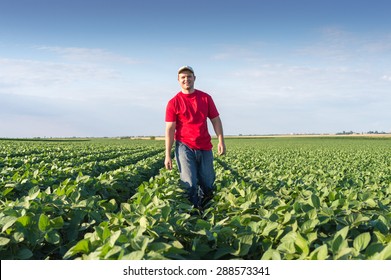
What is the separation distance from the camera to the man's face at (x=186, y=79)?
5.83 m

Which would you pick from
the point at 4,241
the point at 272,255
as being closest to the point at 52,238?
the point at 4,241

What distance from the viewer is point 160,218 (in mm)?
3281

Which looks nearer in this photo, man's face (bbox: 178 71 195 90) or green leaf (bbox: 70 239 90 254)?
green leaf (bbox: 70 239 90 254)

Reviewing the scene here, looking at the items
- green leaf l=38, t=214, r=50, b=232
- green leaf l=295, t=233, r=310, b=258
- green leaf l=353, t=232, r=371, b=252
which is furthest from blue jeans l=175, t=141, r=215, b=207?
green leaf l=353, t=232, r=371, b=252

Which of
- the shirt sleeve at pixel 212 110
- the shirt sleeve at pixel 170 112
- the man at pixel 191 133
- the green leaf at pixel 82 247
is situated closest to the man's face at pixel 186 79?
the man at pixel 191 133

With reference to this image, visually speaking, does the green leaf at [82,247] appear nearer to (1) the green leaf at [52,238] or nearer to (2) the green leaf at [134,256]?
(1) the green leaf at [52,238]

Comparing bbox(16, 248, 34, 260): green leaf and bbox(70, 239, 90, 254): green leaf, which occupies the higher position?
bbox(70, 239, 90, 254): green leaf

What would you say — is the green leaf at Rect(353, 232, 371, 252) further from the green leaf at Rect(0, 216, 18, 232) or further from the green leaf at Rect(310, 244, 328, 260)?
the green leaf at Rect(0, 216, 18, 232)

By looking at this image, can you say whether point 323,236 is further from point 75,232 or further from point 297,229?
point 75,232

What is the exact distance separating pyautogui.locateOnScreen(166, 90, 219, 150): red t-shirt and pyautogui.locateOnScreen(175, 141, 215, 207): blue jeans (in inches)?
5.0

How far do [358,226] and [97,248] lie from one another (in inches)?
89.5

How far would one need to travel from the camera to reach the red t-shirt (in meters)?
6.06

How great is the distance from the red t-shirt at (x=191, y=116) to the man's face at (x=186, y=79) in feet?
0.69

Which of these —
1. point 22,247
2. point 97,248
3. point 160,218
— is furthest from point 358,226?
point 22,247
